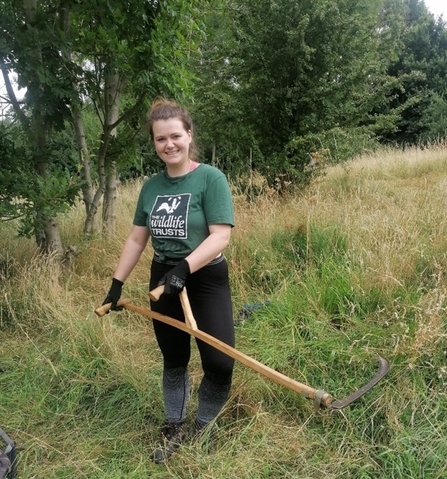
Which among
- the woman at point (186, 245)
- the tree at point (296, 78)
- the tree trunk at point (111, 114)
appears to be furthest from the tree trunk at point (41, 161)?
the tree at point (296, 78)

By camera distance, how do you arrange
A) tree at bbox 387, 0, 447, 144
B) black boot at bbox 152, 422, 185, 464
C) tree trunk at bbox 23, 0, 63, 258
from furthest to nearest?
1. tree at bbox 387, 0, 447, 144
2. tree trunk at bbox 23, 0, 63, 258
3. black boot at bbox 152, 422, 185, 464

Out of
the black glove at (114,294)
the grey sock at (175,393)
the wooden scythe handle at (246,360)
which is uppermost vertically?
the black glove at (114,294)

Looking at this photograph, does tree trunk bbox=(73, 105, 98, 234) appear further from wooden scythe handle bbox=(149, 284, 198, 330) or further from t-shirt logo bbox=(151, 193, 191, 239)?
wooden scythe handle bbox=(149, 284, 198, 330)

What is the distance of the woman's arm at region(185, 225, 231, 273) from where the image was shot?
1.83 m

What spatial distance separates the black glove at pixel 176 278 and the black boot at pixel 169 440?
88 centimetres

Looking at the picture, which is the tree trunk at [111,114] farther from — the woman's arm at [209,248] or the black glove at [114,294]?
the woman's arm at [209,248]

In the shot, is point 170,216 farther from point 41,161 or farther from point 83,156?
point 83,156

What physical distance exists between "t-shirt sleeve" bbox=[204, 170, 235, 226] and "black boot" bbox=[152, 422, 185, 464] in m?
1.14

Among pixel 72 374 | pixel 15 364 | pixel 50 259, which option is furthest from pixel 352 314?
pixel 50 259

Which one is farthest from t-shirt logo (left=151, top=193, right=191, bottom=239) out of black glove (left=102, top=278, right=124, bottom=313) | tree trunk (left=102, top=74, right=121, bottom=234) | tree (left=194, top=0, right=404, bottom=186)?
tree (left=194, top=0, right=404, bottom=186)

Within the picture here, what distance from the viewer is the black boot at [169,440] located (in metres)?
2.13

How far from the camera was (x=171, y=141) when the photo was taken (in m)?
1.94

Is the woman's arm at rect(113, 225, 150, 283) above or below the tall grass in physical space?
above

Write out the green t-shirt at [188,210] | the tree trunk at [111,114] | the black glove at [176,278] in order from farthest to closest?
the tree trunk at [111,114], the green t-shirt at [188,210], the black glove at [176,278]
